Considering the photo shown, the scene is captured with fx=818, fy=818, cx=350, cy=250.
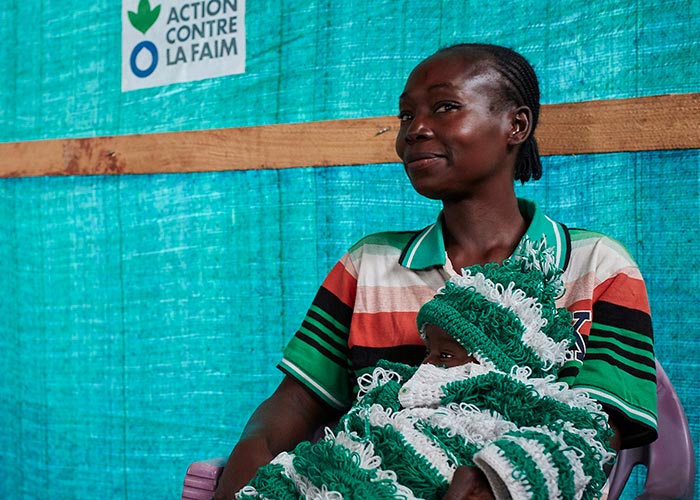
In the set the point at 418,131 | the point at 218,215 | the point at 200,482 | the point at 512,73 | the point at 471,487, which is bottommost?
the point at 200,482

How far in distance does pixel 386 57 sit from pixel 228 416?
121 cm

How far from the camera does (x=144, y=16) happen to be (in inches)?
109

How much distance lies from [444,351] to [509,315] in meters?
0.12

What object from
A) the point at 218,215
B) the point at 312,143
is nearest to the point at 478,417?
the point at 312,143

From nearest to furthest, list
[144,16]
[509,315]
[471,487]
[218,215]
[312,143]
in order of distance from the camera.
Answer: [471,487], [509,315], [312,143], [218,215], [144,16]

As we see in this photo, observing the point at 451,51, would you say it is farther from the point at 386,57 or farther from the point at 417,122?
the point at 386,57

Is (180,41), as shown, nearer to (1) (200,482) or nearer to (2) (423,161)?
(2) (423,161)

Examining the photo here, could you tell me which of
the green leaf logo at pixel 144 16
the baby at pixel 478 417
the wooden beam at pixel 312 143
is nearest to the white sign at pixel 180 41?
the green leaf logo at pixel 144 16

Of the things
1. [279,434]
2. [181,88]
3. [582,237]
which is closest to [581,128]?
[582,237]

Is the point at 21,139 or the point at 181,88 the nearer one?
the point at 181,88

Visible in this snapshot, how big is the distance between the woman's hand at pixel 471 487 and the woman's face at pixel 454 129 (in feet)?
1.95

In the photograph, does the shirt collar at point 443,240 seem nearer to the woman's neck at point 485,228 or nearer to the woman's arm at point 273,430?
the woman's neck at point 485,228

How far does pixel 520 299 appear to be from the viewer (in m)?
1.25

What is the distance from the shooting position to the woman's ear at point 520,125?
1563 millimetres
